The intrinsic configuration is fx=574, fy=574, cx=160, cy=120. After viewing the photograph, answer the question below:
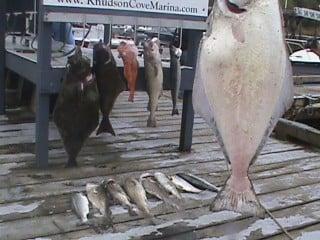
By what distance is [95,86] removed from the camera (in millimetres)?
4832

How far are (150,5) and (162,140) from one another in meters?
1.65

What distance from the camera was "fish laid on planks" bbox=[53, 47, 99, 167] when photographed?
15.2 feet

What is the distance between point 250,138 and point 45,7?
8.18 ft

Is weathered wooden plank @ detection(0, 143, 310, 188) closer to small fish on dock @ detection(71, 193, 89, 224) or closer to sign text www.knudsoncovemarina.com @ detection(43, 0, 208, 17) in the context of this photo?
small fish on dock @ detection(71, 193, 89, 224)

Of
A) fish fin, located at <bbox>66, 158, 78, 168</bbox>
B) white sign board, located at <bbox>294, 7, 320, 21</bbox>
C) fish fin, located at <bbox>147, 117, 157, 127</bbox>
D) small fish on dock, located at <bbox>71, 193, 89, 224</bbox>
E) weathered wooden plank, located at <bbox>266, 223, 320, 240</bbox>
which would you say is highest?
white sign board, located at <bbox>294, 7, 320, 21</bbox>

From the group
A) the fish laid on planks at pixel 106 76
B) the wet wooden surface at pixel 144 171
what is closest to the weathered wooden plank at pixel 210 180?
the wet wooden surface at pixel 144 171

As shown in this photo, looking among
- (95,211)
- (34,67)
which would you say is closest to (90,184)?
(95,211)

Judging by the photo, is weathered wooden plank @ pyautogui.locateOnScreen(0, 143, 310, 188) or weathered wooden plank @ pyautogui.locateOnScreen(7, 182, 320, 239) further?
weathered wooden plank @ pyautogui.locateOnScreen(0, 143, 310, 188)

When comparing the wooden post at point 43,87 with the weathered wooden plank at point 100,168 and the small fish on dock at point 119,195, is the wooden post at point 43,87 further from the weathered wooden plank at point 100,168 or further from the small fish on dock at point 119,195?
the small fish on dock at point 119,195

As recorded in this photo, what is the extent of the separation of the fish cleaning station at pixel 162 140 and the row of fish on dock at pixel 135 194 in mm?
13

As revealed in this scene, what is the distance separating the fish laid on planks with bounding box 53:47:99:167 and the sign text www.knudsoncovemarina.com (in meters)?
0.43

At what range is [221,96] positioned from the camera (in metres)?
2.52

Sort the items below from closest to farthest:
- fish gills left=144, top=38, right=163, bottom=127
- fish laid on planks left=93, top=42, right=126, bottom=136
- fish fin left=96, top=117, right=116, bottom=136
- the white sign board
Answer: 1. fish laid on planks left=93, top=42, right=126, bottom=136
2. fish fin left=96, top=117, right=116, bottom=136
3. fish gills left=144, top=38, right=163, bottom=127
4. the white sign board

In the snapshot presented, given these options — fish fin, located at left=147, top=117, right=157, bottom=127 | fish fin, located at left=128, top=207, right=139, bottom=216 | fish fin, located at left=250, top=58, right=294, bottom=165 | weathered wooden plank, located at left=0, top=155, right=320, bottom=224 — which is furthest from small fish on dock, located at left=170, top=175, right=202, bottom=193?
fish fin, located at left=250, top=58, right=294, bottom=165
